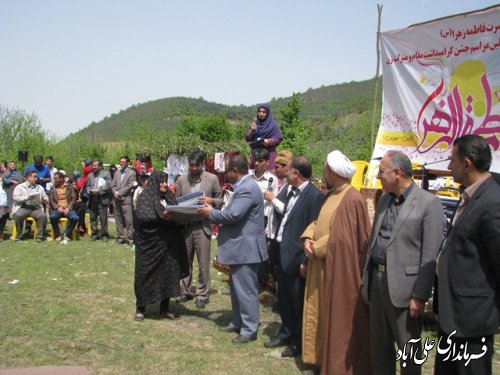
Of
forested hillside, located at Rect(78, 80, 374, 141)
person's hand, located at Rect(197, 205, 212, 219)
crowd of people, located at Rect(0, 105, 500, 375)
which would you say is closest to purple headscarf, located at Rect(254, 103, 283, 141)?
crowd of people, located at Rect(0, 105, 500, 375)

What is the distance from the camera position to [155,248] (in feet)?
19.4

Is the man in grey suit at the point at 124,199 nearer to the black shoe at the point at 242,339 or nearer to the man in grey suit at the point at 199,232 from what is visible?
the man in grey suit at the point at 199,232

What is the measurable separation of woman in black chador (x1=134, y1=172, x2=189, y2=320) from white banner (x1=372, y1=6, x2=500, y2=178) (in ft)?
11.3

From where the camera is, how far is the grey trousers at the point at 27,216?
11586 millimetres

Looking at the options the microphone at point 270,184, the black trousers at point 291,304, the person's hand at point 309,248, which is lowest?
the black trousers at point 291,304

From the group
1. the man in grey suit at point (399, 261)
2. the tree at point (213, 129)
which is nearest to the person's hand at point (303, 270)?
the man in grey suit at point (399, 261)

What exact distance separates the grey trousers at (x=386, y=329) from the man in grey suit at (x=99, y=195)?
9.36 metres

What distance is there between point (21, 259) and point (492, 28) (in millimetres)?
8827

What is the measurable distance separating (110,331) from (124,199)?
21.1 feet

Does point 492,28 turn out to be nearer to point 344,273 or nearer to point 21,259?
point 344,273

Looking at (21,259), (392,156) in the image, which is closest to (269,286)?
(392,156)

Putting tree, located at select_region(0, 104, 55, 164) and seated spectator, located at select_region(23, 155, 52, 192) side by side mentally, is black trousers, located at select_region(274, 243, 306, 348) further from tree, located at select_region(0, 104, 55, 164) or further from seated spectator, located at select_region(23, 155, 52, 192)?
tree, located at select_region(0, 104, 55, 164)

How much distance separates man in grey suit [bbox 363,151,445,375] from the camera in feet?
11.2

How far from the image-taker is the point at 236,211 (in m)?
5.14
